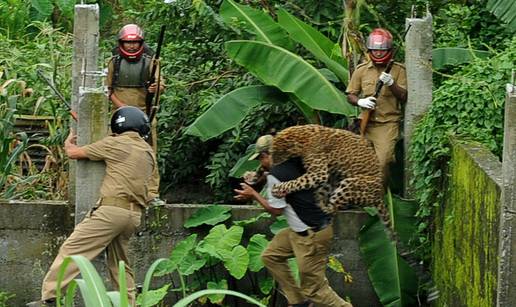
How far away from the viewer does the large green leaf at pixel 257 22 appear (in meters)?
11.8

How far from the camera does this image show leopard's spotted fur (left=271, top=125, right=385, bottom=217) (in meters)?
9.45

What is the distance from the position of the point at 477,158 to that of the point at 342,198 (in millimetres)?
1226

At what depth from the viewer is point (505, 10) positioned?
11.6m

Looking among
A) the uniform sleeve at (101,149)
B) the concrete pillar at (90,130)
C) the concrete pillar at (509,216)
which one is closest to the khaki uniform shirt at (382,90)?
the concrete pillar at (90,130)

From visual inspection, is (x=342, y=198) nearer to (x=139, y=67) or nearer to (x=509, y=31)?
(x=139, y=67)

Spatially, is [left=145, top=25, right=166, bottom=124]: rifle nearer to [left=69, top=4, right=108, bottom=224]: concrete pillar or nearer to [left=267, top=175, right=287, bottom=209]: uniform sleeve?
[left=69, top=4, right=108, bottom=224]: concrete pillar

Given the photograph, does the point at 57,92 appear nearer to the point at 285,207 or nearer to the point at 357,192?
the point at 285,207

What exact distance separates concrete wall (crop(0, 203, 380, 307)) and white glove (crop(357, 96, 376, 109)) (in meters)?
0.96

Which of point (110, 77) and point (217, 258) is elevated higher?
point (110, 77)

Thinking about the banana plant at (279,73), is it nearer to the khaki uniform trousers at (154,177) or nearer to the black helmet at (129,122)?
the khaki uniform trousers at (154,177)

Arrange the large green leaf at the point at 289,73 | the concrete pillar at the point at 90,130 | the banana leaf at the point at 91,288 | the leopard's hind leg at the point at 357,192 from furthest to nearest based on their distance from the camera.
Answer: the large green leaf at the point at 289,73
the concrete pillar at the point at 90,130
the leopard's hind leg at the point at 357,192
the banana leaf at the point at 91,288

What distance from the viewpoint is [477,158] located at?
884 centimetres

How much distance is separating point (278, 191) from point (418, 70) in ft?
7.66

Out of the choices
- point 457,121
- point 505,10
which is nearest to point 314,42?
point 505,10
